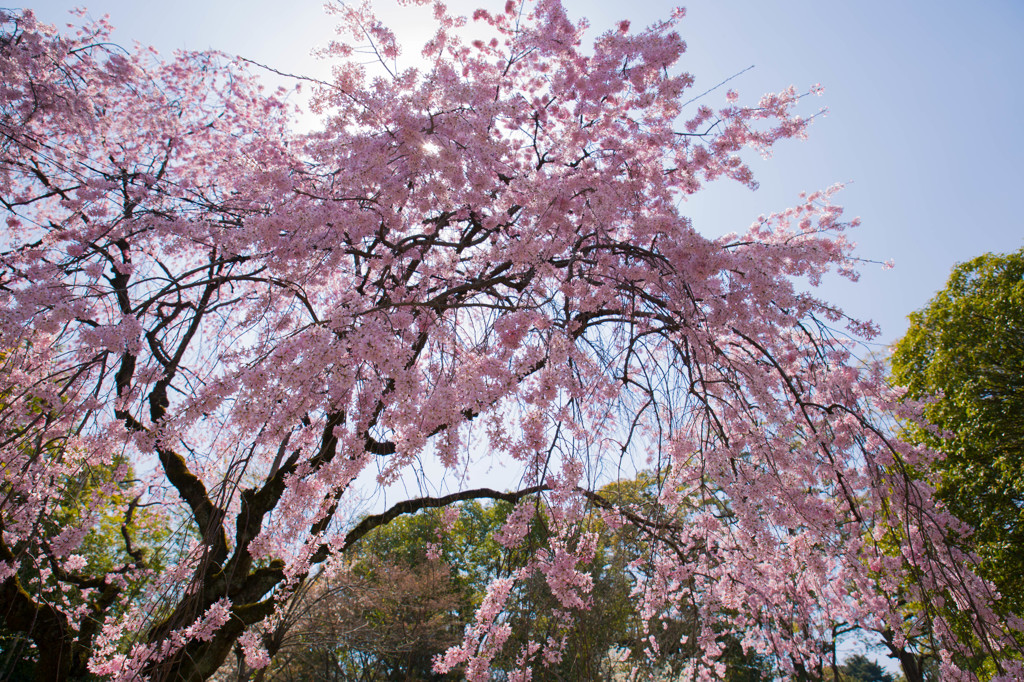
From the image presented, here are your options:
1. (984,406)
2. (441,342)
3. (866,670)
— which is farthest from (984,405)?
(866,670)

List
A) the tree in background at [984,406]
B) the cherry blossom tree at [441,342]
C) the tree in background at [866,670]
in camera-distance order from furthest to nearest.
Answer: the tree in background at [866,670]
the tree in background at [984,406]
the cherry blossom tree at [441,342]

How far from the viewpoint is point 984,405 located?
7371mm

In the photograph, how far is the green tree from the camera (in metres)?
7.02

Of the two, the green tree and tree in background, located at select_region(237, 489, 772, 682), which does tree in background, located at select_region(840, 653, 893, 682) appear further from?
the green tree

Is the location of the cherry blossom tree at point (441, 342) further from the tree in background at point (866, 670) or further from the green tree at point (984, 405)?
the tree in background at point (866, 670)

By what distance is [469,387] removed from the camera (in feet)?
8.59

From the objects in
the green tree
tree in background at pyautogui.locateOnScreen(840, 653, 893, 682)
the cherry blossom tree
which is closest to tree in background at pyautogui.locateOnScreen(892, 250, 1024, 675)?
the green tree

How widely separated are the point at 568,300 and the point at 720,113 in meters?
2.21

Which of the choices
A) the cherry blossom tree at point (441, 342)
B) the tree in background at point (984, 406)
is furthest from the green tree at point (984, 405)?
the cherry blossom tree at point (441, 342)

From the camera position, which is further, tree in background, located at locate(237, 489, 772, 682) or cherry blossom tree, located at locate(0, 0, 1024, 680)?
tree in background, located at locate(237, 489, 772, 682)

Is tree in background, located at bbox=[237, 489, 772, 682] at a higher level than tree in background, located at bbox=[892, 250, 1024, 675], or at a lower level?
lower

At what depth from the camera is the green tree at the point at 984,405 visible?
7.02m

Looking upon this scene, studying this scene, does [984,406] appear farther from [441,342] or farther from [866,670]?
[866,670]

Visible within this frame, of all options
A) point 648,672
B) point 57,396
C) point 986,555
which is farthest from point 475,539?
point 57,396
